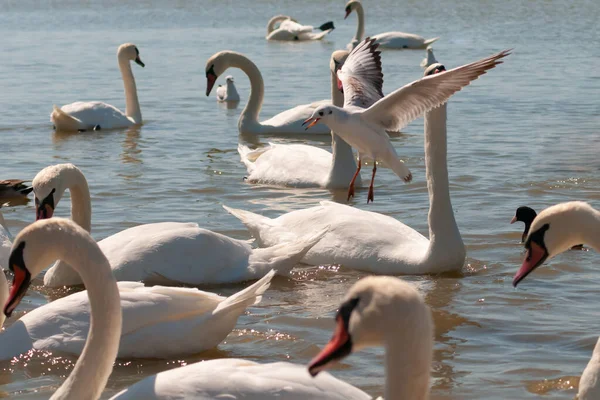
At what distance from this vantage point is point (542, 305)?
22.5 feet

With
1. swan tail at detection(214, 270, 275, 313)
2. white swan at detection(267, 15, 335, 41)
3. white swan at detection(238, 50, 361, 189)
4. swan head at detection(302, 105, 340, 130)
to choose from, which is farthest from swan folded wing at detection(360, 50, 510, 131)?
white swan at detection(267, 15, 335, 41)

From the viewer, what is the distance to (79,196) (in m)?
7.37

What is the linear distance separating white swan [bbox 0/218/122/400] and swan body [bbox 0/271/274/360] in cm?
118

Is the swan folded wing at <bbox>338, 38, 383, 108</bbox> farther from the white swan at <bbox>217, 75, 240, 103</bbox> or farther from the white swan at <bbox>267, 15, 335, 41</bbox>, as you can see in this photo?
the white swan at <bbox>267, 15, 335, 41</bbox>

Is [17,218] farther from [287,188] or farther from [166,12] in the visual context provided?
[166,12]

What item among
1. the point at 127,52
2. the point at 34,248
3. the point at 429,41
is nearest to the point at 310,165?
the point at 127,52

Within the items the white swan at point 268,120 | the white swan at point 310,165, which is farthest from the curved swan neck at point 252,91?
the white swan at point 310,165

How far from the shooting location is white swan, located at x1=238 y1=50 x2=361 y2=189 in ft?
36.2

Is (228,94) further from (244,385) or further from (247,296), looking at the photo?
Answer: (244,385)

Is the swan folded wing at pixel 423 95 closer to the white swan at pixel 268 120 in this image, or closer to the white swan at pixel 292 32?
the white swan at pixel 268 120

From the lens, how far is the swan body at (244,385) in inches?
159

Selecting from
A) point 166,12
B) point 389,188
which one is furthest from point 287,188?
point 166,12

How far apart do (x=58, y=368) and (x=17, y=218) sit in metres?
4.27

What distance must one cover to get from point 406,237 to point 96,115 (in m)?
8.61
